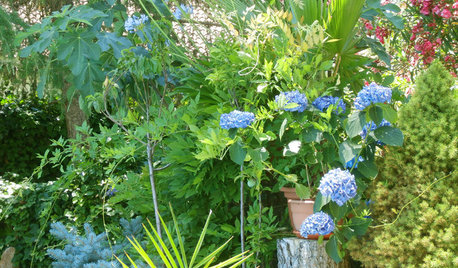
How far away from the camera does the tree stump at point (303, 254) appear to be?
2324mm

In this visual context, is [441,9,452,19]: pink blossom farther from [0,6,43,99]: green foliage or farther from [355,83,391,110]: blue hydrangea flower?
[0,6,43,99]: green foliage

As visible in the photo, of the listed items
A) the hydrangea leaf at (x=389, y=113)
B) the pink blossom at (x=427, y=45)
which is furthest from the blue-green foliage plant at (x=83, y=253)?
the pink blossom at (x=427, y=45)

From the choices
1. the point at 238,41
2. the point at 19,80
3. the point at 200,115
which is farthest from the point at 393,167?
the point at 19,80

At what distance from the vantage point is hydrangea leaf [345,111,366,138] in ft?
6.26

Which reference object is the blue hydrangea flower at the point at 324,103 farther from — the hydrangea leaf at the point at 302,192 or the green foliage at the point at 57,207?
the green foliage at the point at 57,207

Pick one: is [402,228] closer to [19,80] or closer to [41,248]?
[41,248]

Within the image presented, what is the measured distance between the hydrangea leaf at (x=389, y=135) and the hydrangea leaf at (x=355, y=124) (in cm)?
9

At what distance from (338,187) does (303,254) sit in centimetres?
63

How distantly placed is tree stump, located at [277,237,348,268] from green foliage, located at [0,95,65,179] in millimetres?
4485

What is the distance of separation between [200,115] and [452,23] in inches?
90.1

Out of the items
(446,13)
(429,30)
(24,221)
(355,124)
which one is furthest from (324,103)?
(24,221)

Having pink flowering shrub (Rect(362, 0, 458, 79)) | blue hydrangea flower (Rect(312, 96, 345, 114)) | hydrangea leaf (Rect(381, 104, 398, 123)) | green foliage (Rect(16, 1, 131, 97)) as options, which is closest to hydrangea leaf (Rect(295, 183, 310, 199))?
blue hydrangea flower (Rect(312, 96, 345, 114))

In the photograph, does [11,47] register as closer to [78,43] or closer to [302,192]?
[78,43]

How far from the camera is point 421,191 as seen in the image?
2.01 metres
